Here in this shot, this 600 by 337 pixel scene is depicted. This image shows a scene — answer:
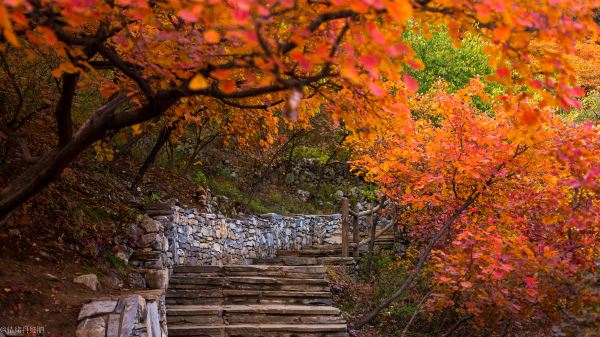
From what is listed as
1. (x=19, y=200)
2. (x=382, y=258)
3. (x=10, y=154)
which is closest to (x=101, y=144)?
(x=10, y=154)

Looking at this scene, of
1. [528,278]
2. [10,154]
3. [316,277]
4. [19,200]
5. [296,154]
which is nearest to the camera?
[19,200]

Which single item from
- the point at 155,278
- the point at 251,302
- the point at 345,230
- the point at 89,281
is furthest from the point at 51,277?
the point at 345,230

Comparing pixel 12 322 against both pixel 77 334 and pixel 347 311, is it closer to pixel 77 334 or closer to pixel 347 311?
pixel 77 334

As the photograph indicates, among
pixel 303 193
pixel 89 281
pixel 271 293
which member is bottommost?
pixel 271 293

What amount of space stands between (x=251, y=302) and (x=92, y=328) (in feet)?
11.2

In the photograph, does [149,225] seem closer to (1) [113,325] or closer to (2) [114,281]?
(2) [114,281]

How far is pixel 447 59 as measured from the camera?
17297 millimetres

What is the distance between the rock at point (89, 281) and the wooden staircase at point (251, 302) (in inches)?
51.1

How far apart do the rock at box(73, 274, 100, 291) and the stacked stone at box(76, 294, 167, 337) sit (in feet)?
2.14

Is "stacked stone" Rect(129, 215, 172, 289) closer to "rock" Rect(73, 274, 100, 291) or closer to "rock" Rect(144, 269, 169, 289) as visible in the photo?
"rock" Rect(144, 269, 169, 289)

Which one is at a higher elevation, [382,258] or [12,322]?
[382,258]

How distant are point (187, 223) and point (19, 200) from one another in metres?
4.91

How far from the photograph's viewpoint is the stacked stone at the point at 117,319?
4125 mm

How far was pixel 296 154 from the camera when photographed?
16.0 m
